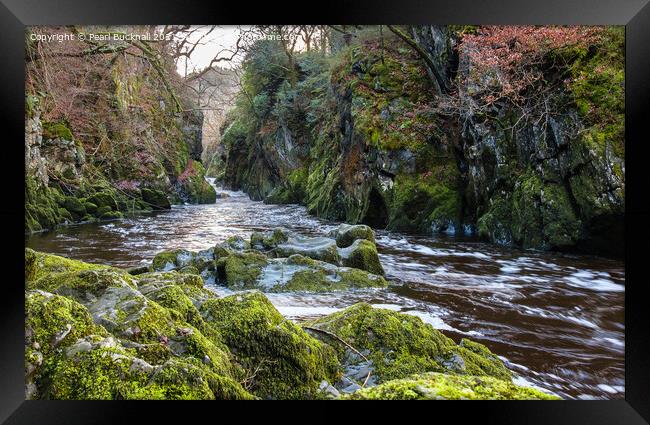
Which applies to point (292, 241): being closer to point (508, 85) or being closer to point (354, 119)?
point (508, 85)

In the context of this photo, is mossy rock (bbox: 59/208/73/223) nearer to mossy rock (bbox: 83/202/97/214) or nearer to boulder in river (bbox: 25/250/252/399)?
mossy rock (bbox: 83/202/97/214)

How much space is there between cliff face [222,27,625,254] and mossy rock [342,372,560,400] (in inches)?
164

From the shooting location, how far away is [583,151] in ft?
22.6

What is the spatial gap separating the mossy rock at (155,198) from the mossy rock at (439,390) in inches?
360

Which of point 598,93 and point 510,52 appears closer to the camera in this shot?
point 598,93

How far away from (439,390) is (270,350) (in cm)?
87

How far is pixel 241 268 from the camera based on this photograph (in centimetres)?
562

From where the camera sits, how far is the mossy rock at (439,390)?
6.00 feet

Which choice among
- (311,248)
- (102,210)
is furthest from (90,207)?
(311,248)

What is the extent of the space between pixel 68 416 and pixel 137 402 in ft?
1.25

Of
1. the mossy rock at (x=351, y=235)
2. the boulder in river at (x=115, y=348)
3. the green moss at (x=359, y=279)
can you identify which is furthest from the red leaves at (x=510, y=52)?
the boulder in river at (x=115, y=348)
